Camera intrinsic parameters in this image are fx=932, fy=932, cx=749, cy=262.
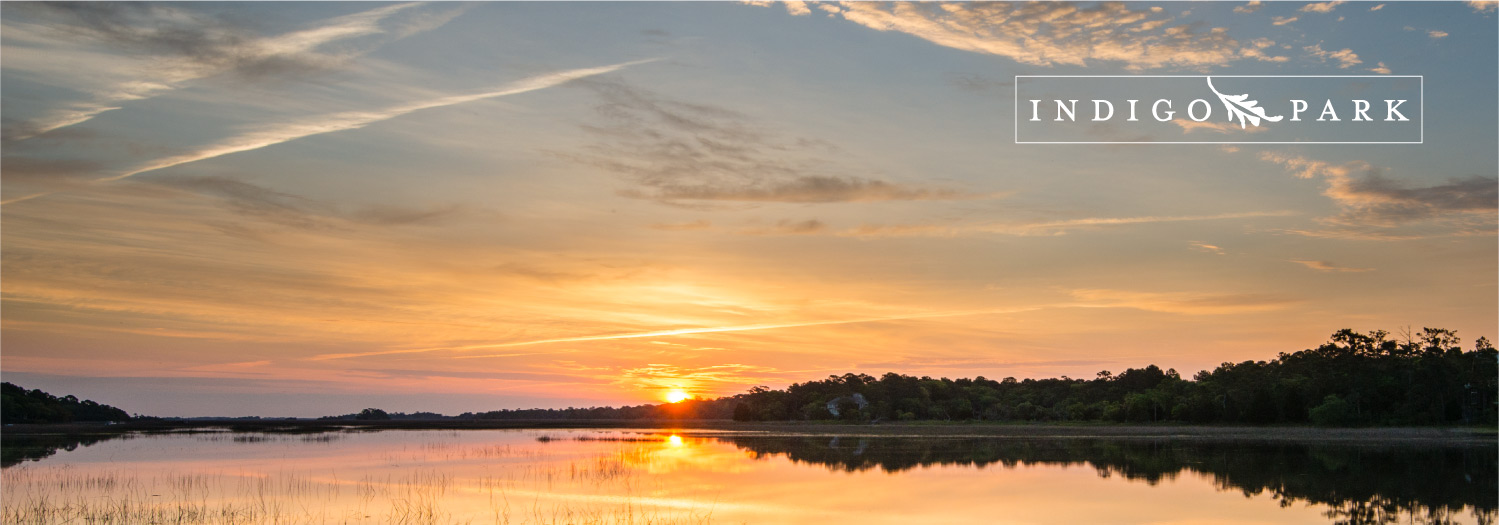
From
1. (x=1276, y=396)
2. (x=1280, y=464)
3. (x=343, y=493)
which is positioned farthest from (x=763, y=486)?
(x=1276, y=396)

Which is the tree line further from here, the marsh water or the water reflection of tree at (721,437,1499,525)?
the water reflection of tree at (721,437,1499,525)

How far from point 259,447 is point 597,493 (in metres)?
36.2

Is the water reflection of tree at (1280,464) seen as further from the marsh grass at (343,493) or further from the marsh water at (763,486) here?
the marsh grass at (343,493)

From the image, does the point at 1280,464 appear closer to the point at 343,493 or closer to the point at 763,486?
the point at 763,486

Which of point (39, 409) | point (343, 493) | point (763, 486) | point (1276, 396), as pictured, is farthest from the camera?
point (39, 409)

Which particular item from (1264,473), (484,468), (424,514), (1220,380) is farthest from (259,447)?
(1220,380)

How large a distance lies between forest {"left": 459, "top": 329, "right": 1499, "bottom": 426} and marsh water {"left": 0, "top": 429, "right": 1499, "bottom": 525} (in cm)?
2913

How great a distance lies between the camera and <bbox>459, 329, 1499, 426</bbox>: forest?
241 feet

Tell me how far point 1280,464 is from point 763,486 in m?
23.5

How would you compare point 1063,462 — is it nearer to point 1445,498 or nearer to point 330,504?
point 1445,498

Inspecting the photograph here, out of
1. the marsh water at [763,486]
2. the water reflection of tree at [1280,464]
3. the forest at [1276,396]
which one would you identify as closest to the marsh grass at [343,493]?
the marsh water at [763,486]

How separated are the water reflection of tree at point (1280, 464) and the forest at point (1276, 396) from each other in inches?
1098

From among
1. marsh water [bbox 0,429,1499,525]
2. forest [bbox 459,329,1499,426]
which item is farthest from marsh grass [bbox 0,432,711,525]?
forest [bbox 459,329,1499,426]

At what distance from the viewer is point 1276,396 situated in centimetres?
8262
